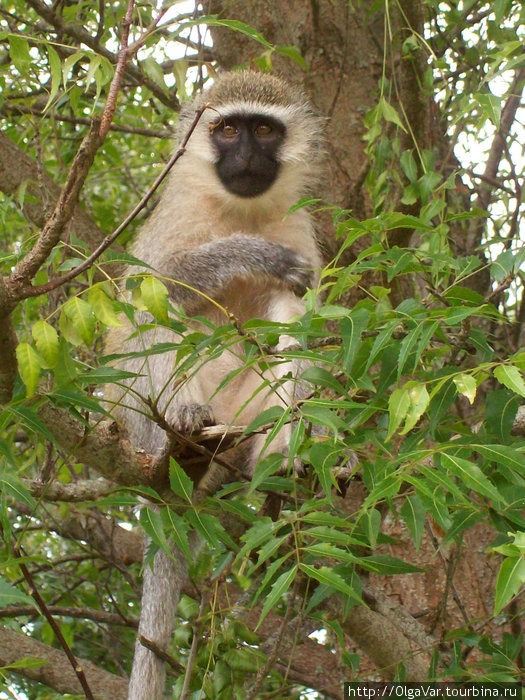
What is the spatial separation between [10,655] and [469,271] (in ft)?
8.49

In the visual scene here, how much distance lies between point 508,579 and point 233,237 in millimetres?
3166

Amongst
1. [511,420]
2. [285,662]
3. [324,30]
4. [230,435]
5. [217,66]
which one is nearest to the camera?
[511,420]

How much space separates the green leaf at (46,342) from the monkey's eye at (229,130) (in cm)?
301

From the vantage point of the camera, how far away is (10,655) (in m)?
A: 3.69

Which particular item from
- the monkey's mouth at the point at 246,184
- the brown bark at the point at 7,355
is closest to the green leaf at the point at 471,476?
the brown bark at the point at 7,355

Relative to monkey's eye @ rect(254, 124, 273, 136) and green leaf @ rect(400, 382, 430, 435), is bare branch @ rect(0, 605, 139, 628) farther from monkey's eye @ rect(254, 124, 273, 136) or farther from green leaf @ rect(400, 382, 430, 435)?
monkey's eye @ rect(254, 124, 273, 136)

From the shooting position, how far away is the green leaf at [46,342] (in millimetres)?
2217

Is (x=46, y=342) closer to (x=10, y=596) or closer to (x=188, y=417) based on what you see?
(x=10, y=596)

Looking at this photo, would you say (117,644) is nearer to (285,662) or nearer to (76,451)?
(285,662)

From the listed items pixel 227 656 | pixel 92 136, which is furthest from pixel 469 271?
pixel 227 656

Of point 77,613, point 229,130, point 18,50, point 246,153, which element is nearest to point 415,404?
point 18,50

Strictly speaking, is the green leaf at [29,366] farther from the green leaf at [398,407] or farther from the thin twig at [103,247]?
the green leaf at [398,407]

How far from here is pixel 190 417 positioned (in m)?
3.96

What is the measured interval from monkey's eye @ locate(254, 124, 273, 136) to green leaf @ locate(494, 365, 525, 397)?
3384 millimetres
